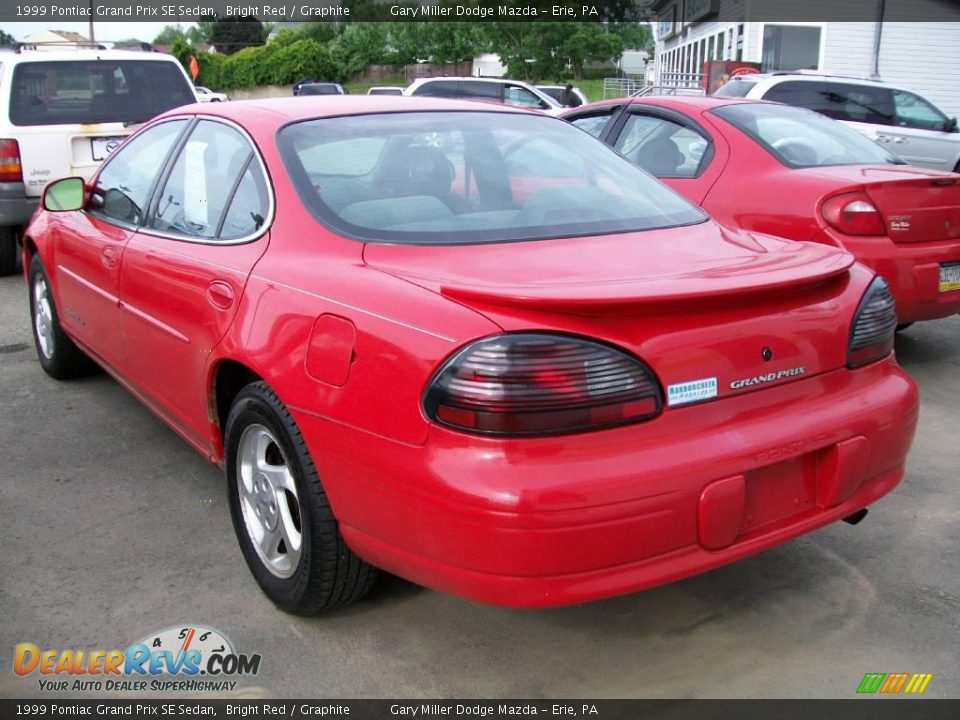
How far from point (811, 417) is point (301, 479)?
4.54 feet

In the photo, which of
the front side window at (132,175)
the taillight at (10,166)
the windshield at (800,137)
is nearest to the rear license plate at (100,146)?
the taillight at (10,166)

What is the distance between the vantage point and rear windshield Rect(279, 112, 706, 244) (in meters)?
2.90

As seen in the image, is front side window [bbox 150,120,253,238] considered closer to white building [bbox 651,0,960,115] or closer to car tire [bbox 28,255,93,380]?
car tire [bbox 28,255,93,380]

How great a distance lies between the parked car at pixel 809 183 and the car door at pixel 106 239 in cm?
310

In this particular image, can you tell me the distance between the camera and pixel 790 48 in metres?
24.9

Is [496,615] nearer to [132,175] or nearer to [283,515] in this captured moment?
[283,515]

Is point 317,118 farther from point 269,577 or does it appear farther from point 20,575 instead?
point 20,575

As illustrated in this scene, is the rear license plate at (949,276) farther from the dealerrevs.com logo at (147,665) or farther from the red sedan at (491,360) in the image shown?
the dealerrevs.com logo at (147,665)

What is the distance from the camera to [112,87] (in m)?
8.35

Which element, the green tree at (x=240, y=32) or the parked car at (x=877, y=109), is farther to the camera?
the green tree at (x=240, y=32)

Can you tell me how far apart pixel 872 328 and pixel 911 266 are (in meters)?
2.63

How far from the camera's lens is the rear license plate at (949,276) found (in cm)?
516

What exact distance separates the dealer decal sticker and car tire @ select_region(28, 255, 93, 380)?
12.3ft

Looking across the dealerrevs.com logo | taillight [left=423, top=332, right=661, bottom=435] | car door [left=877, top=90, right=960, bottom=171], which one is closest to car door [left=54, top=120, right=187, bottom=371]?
the dealerrevs.com logo
